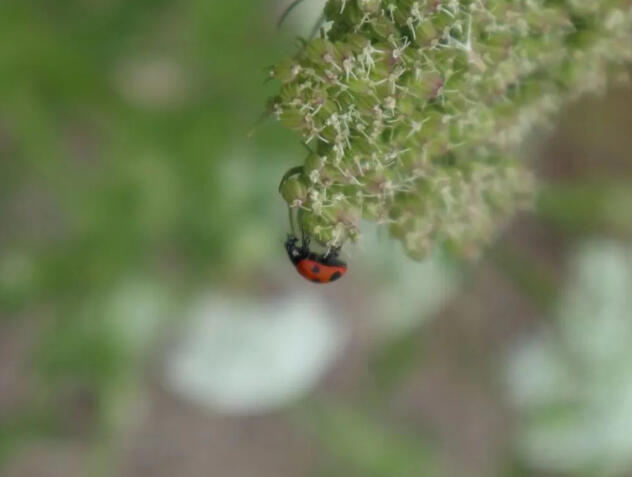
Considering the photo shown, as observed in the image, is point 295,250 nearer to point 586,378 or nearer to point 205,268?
point 205,268

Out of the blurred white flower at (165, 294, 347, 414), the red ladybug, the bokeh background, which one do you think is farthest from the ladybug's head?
the blurred white flower at (165, 294, 347, 414)

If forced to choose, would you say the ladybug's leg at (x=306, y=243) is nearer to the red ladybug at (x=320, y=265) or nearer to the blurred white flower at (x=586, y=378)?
the red ladybug at (x=320, y=265)

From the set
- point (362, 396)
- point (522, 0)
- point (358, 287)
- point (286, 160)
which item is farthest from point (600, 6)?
point (358, 287)

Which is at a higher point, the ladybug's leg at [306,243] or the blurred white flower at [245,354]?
the ladybug's leg at [306,243]

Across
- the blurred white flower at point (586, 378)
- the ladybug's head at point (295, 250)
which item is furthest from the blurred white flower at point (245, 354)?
the ladybug's head at point (295, 250)

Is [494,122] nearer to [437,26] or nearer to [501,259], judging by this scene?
[437,26]

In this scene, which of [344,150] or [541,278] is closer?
[344,150]
